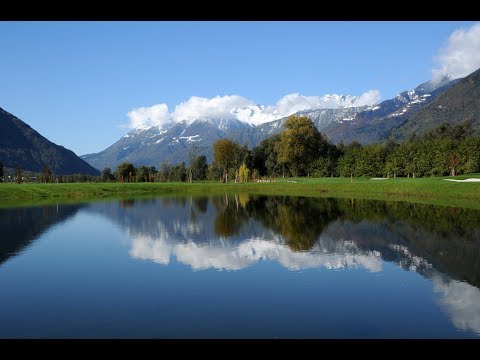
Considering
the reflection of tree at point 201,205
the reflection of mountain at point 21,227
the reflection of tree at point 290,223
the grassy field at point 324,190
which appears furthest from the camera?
the grassy field at point 324,190

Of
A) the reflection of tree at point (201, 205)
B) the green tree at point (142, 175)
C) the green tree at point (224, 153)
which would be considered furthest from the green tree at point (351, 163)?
the green tree at point (142, 175)

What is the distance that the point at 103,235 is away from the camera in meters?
27.6

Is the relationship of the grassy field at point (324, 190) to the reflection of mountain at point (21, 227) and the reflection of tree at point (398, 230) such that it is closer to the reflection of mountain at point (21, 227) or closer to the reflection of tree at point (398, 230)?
the reflection of tree at point (398, 230)

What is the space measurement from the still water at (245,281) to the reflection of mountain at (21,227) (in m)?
0.17

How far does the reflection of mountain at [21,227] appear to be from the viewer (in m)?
22.4

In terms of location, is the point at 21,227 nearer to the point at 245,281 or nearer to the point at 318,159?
the point at 245,281

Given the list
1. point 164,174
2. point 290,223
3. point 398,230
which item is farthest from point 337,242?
point 164,174

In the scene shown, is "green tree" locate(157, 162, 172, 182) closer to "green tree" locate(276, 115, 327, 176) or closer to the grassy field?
the grassy field

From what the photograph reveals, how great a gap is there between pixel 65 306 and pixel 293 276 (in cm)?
787

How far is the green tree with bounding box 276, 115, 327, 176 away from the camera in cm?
10212

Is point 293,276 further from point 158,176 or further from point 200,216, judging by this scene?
point 158,176

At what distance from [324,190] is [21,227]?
51261 mm
